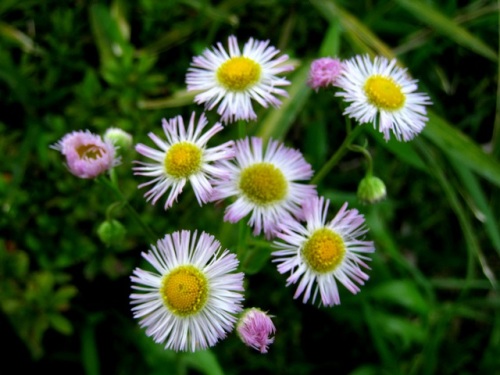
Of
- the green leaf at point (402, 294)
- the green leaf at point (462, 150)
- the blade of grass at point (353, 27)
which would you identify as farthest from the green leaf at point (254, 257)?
the blade of grass at point (353, 27)

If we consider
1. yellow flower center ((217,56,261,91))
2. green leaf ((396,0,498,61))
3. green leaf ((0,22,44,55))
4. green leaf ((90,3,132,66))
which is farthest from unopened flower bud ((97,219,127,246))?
green leaf ((396,0,498,61))

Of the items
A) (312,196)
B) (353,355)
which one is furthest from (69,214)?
(353,355)

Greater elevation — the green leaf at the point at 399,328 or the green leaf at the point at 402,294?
the green leaf at the point at 402,294

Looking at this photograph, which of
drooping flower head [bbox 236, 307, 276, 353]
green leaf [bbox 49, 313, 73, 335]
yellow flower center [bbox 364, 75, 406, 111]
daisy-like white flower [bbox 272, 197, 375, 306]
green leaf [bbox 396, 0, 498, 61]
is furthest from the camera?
green leaf [bbox 396, 0, 498, 61]

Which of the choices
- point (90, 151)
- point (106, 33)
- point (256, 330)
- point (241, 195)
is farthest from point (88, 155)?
point (106, 33)

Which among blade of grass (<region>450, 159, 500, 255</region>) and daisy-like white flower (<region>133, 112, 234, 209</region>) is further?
blade of grass (<region>450, 159, 500, 255</region>)

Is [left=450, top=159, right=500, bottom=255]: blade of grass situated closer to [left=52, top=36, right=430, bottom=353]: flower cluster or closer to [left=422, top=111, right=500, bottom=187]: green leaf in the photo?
[left=422, top=111, right=500, bottom=187]: green leaf

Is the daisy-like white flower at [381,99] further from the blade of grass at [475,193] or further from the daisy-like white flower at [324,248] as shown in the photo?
the blade of grass at [475,193]

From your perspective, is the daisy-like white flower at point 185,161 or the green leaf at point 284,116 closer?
the daisy-like white flower at point 185,161
